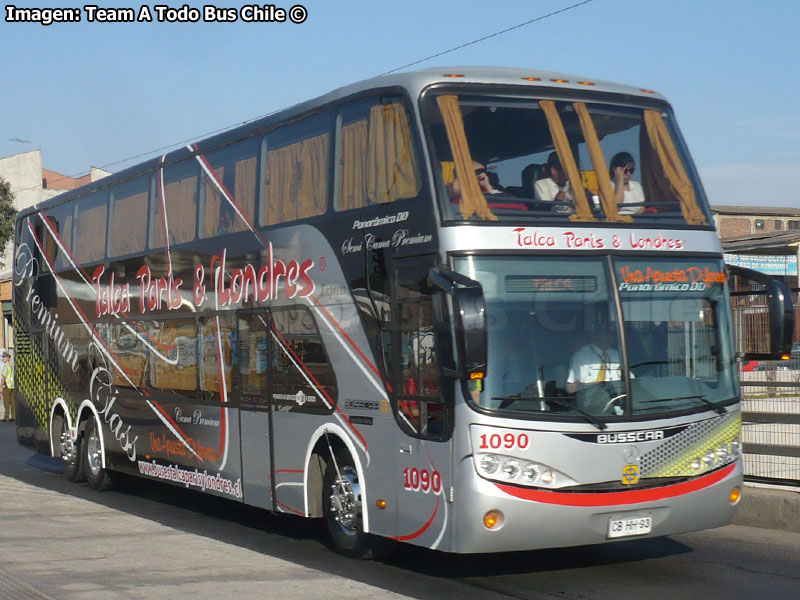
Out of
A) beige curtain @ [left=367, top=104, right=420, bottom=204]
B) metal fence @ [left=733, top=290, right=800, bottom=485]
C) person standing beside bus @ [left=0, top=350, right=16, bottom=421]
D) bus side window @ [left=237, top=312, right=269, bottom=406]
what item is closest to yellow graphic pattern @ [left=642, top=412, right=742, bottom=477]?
metal fence @ [left=733, top=290, right=800, bottom=485]

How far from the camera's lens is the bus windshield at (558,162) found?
350 inches

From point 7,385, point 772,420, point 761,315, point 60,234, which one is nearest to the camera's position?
point 761,315

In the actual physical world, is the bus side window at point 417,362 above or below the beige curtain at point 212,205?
below

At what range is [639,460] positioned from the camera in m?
8.73

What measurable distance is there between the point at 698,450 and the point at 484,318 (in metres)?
2.36

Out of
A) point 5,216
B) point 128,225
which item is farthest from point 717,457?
point 5,216

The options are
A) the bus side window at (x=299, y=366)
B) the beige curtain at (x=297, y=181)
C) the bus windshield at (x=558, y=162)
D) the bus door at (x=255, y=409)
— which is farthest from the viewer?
the bus door at (x=255, y=409)

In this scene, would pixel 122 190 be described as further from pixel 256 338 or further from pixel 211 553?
pixel 211 553

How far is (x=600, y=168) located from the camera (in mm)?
9398

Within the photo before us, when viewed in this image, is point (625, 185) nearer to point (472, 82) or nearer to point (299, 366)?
point (472, 82)

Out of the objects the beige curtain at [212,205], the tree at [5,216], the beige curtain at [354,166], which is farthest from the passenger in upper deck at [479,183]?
the tree at [5,216]

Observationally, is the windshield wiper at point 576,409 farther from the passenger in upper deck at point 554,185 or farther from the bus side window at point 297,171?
the bus side window at point 297,171

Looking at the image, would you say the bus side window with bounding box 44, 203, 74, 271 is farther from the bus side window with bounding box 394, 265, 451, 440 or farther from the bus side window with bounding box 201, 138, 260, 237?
the bus side window with bounding box 394, 265, 451, 440

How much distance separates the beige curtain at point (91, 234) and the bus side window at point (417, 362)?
7790mm
